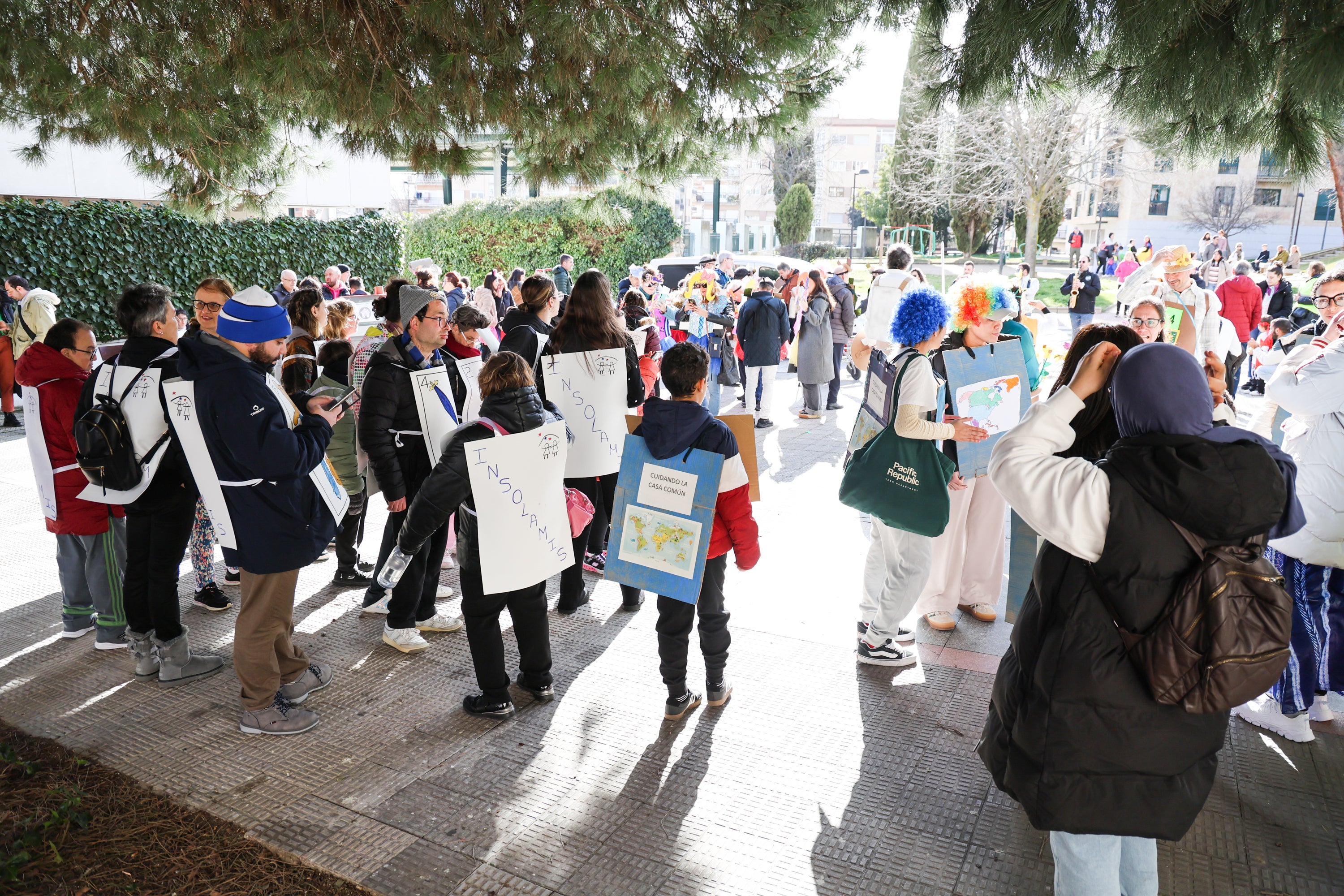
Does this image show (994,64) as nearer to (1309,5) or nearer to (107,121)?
(1309,5)

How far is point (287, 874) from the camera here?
10.1 feet

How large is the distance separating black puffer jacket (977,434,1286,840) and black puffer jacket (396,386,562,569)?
7.28ft

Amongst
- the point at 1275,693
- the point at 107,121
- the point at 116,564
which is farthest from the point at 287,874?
the point at 107,121

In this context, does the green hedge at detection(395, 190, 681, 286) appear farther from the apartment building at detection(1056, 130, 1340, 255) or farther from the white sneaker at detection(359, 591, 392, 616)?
the apartment building at detection(1056, 130, 1340, 255)

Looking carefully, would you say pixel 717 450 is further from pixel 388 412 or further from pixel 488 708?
pixel 388 412

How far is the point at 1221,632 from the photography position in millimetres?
2109

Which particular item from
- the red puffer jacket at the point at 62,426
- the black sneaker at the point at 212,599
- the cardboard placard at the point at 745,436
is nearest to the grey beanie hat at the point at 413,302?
the cardboard placard at the point at 745,436

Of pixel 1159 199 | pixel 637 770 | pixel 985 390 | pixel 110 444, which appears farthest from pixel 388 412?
pixel 1159 199

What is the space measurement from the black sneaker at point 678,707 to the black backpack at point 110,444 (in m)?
2.74

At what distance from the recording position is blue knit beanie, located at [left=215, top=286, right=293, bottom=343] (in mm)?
3695

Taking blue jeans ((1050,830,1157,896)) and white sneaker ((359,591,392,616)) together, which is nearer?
blue jeans ((1050,830,1157,896))

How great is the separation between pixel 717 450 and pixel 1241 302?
1126cm

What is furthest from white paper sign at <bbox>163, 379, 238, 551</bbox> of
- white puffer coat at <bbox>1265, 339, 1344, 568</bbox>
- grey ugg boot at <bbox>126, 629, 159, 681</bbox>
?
white puffer coat at <bbox>1265, 339, 1344, 568</bbox>

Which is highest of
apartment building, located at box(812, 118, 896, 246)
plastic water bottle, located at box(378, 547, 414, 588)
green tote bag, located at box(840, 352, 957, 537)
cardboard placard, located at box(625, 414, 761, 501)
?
apartment building, located at box(812, 118, 896, 246)
